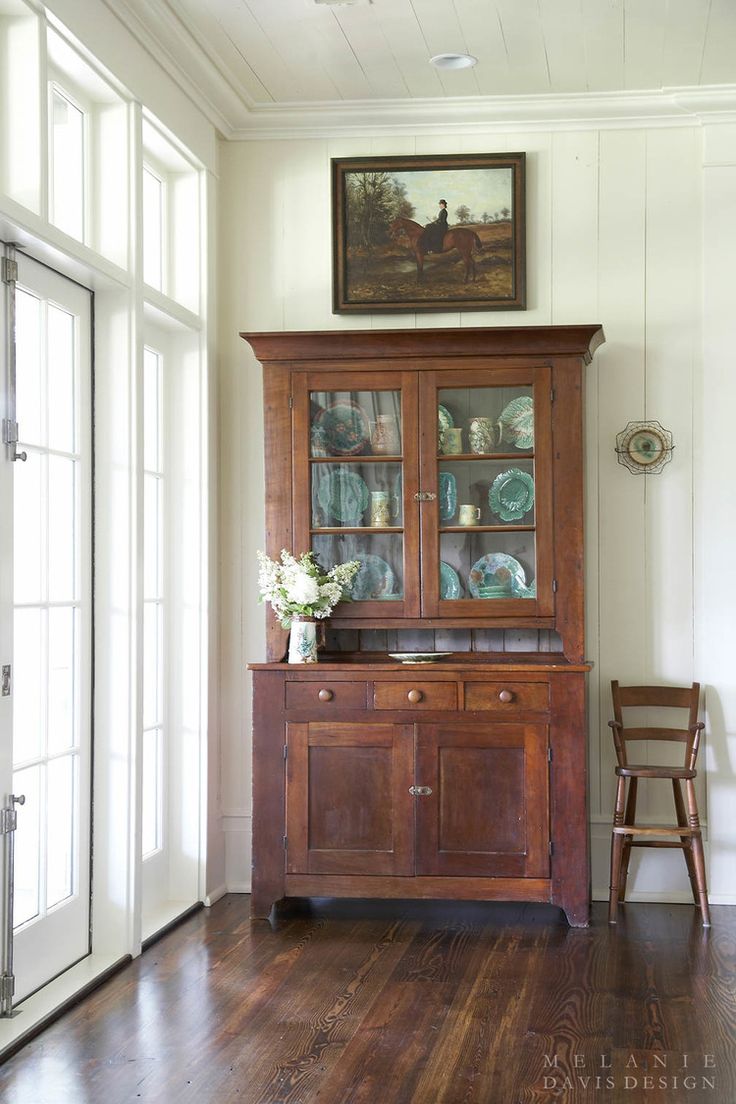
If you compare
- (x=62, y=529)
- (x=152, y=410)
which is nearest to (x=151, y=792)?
(x=62, y=529)

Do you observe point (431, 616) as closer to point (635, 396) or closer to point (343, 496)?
point (343, 496)

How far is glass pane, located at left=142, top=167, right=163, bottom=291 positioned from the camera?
4707 millimetres

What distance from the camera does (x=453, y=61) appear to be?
4.55m

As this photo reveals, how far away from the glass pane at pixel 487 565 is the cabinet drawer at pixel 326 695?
1.71ft

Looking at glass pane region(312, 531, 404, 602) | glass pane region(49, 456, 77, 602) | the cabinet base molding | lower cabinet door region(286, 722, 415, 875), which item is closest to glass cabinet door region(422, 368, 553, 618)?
glass pane region(312, 531, 404, 602)

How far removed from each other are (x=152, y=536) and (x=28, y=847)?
4.93ft

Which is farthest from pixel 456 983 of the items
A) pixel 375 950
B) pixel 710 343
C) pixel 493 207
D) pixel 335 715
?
pixel 493 207

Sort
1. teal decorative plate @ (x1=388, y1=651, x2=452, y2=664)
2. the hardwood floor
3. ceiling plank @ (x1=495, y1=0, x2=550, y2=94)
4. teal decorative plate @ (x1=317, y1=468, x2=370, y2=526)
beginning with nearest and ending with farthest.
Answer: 1. the hardwood floor
2. ceiling plank @ (x1=495, y1=0, x2=550, y2=94)
3. teal decorative plate @ (x1=388, y1=651, x2=452, y2=664)
4. teal decorative plate @ (x1=317, y1=468, x2=370, y2=526)

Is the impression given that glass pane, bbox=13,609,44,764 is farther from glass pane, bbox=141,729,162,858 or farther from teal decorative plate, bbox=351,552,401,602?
teal decorative plate, bbox=351,552,401,602

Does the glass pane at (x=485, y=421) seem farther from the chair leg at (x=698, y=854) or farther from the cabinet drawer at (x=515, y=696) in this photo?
the chair leg at (x=698, y=854)

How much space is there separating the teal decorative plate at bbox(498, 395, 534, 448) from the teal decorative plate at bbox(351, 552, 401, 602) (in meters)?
0.71

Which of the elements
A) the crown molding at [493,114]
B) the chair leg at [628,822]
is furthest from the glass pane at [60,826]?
the crown molding at [493,114]

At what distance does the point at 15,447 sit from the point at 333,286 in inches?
80.0

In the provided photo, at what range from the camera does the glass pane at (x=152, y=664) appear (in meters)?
4.62
